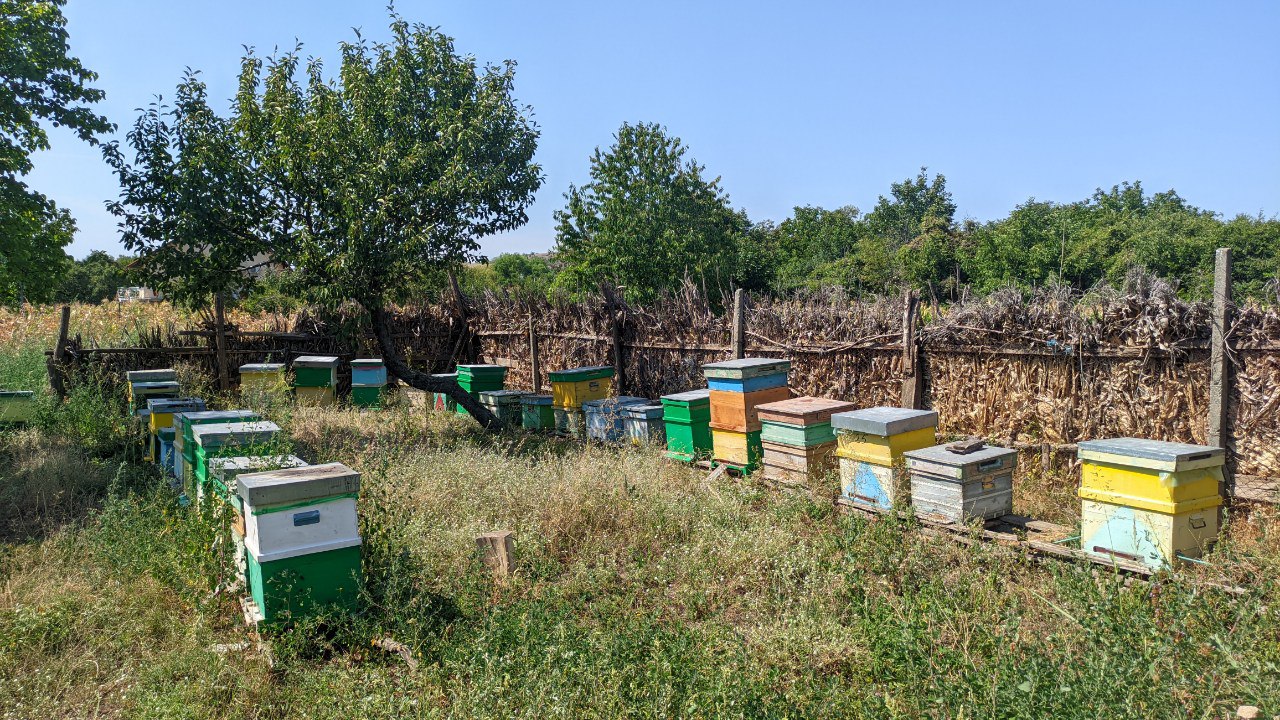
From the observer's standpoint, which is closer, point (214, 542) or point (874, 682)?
point (874, 682)

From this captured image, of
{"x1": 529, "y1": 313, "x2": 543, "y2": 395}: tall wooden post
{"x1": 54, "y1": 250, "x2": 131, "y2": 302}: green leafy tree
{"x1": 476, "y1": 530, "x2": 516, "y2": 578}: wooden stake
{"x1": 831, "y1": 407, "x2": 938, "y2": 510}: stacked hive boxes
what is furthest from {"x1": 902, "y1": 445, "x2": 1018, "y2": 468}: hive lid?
{"x1": 54, "y1": 250, "x2": 131, "y2": 302}: green leafy tree

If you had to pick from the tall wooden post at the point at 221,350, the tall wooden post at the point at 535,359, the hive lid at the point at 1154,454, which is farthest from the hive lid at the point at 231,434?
the tall wooden post at the point at 221,350

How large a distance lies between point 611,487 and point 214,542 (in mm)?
3135

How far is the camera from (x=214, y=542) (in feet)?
15.7

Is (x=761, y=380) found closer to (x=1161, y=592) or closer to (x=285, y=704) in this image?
(x=1161, y=592)

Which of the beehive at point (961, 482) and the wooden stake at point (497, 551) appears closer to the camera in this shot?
the wooden stake at point (497, 551)

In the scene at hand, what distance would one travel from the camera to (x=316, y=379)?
12.2 metres

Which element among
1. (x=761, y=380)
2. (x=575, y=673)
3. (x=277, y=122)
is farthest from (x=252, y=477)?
(x=277, y=122)

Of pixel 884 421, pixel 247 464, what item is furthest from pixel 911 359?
pixel 247 464

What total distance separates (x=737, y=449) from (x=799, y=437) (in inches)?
40.0

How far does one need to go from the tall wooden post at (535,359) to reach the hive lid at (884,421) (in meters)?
7.82

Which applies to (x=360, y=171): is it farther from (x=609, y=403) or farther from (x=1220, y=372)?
(x=1220, y=372)

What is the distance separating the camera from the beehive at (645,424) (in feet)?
30.0

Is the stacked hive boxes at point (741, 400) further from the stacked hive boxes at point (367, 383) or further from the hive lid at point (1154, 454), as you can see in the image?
the stacked hive boxes at point (367, 383)
